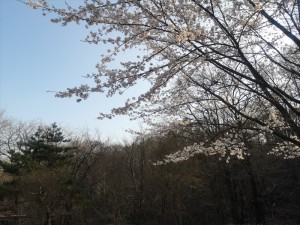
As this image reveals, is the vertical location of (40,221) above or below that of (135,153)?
below

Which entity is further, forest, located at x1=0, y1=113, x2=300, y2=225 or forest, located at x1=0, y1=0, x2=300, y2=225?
forest, located at x1=0, y1=113, x2=300, y2=225

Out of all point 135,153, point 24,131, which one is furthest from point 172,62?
Result: point 24,131

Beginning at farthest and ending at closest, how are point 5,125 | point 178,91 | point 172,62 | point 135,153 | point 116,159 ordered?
point 5,125 < point 116,159 < point 135,153 < point 178,91 < point 172,62

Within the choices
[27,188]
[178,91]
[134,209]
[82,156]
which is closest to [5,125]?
[82,156]

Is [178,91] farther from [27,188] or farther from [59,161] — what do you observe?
[59,161]

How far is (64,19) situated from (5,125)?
35827 millimetres

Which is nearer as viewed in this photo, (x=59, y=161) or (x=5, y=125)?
(x=59, y=161)

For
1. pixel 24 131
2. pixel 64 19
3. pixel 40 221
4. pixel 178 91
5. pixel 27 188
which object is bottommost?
pixel 40 221

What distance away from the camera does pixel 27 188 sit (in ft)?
51.5

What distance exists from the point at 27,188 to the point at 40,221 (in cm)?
167

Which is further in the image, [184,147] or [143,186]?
[143,186]

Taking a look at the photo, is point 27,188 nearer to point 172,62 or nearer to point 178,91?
point 178,91

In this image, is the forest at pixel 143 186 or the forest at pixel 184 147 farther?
the forest at pixel 143 186

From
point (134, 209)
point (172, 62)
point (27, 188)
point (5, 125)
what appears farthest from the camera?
point (5, 125)
